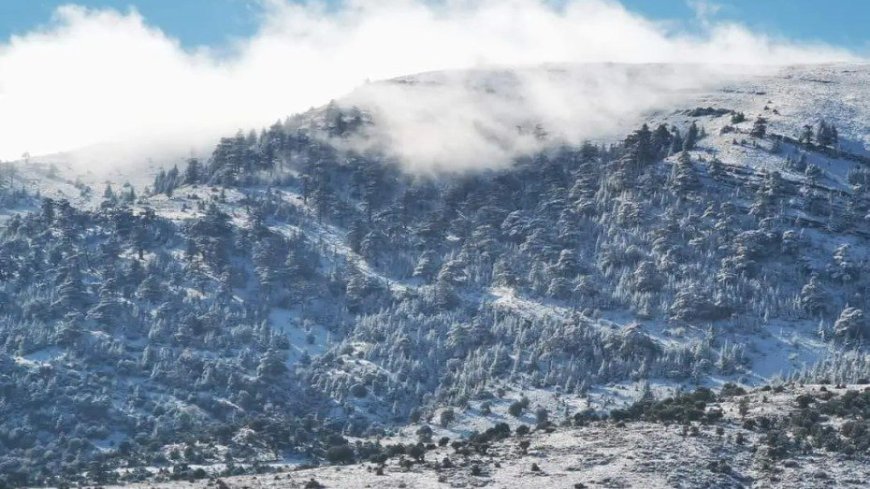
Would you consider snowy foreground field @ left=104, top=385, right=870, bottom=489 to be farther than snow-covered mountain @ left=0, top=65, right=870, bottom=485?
No

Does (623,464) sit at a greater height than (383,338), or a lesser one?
greater

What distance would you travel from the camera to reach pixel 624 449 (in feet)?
340

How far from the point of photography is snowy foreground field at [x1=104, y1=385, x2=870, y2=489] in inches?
3802

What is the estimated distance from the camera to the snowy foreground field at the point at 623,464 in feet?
317

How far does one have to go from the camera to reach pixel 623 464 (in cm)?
9888

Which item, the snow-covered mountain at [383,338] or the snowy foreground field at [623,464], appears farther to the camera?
the snow-covered mountain at [383,338]

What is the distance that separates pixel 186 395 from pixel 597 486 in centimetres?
8162

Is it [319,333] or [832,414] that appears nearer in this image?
[832,414]

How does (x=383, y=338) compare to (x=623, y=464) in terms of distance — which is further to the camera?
(x=383, y=338)

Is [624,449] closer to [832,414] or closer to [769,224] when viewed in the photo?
[832,414]

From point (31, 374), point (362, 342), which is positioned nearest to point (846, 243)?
point (362, 342)

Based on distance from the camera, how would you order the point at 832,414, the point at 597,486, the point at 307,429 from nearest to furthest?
the point at 597,486 → the point at 832,414 → the point at 307,429

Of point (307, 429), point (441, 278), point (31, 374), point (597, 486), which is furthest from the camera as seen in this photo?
point (441, 278)

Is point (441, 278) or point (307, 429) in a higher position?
point (441, 278)
